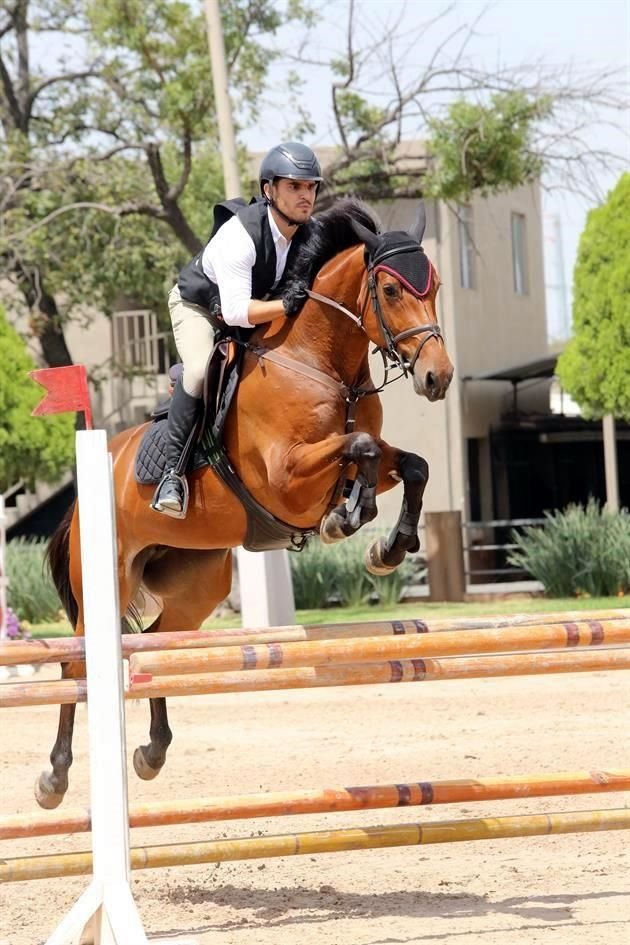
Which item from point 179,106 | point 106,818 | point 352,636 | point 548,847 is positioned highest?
point 179,106

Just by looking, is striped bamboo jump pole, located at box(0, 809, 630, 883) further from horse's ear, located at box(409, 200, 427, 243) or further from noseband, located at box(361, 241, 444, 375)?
horse's ear, located at box(409, 200, 427, 243)

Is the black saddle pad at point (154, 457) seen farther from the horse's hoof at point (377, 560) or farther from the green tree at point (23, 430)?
the green tree at point (23, 430)

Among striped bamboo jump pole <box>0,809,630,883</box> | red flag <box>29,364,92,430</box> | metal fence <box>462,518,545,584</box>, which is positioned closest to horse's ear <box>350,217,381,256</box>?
red flag <box>29,364,92,430</box>

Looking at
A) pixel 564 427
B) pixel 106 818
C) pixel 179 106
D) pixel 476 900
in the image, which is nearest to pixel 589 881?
pixel 476 900

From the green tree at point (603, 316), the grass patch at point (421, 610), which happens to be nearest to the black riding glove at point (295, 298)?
the grass patch at point (421, 610)

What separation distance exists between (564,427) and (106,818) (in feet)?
62.5

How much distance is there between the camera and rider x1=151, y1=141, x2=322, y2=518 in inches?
201

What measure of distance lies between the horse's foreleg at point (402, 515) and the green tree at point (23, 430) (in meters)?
12.1

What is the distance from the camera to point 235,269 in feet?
16.7

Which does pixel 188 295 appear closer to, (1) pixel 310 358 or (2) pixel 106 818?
(1) pixel 310 358

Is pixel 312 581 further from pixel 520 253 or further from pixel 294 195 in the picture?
pixel 294 195

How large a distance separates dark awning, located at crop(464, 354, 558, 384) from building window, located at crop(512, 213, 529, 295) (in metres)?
3.83

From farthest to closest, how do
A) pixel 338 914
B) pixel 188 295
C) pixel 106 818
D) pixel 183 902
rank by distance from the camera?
Result: 1. pixel 188 295
2. pixel 183 902
3. pixel 338 914
4. pixel 106 818

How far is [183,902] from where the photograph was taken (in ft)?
16.4
